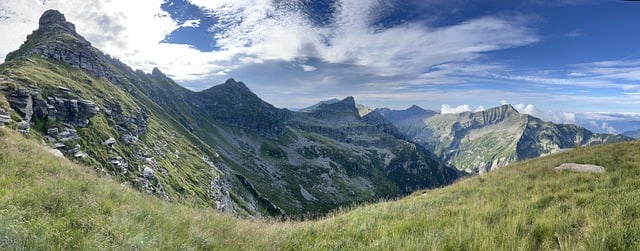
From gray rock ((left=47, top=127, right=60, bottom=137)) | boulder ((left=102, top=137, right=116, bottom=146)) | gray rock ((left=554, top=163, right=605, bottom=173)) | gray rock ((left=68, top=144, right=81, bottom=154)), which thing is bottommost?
gray rock ((left=68, top=144, right=81, bottom=154))

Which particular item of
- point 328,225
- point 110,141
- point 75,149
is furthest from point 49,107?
point 328,225

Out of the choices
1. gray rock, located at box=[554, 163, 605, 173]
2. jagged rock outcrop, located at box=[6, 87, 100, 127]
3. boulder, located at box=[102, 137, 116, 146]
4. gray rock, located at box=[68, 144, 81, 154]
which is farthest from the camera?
boulder, located at box=[102, 137, 116, 146]

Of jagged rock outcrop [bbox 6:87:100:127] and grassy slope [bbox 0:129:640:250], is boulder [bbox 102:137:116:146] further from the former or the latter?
grassy slope [bbox 0:129:640:250]

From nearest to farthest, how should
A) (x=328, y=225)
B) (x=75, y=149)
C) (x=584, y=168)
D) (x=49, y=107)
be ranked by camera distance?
(x=328, y=225)
(x=584, y=168)
(x=75, y=149)
(x=49, y=107)

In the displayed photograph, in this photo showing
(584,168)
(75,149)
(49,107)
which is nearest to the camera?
(584,168)

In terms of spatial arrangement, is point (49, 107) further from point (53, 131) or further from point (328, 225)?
point (328, 225)

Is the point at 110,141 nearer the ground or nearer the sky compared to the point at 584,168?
nearer the ground

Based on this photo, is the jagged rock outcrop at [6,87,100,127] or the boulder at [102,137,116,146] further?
the boulder at [102,137,116,146]

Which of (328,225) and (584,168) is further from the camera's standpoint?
(584,168)

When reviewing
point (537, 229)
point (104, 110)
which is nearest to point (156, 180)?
point (104, 110)

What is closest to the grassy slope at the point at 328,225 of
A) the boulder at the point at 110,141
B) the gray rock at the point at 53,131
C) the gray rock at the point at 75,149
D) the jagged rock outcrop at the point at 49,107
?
the gray rock at the point at 75,149

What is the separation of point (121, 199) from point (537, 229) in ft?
40.4

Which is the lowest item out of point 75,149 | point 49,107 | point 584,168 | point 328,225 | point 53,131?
point 75,149

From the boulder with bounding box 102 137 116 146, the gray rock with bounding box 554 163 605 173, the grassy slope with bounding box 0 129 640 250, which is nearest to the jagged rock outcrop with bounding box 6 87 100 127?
the boulder with bounding box 102 137 116 146
